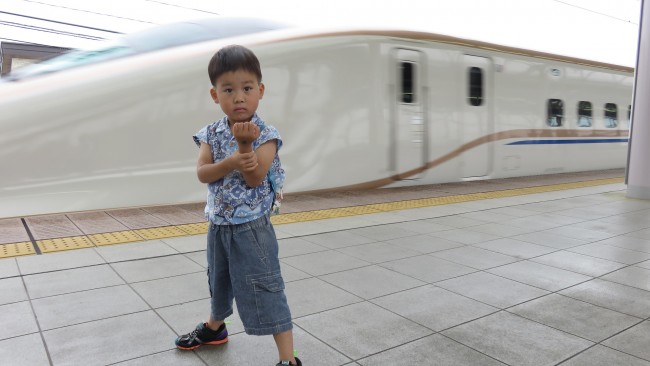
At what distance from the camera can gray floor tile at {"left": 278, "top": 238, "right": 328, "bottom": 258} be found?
13.2ft

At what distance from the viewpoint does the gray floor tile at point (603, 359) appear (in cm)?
221

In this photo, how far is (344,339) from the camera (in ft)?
7.99

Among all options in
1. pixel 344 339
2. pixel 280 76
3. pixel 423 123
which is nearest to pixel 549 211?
pixel 423 123

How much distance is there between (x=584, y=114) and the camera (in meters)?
10.3

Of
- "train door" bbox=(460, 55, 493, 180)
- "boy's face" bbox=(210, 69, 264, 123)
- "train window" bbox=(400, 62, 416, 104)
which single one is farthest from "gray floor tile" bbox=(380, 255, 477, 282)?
"train door" bbox=(460, 55, 493, 180)

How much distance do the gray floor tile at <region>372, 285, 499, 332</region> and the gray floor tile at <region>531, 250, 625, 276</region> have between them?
1126 millimetres

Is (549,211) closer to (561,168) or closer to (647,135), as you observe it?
(647,135)

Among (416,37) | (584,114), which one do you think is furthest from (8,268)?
(584,114)

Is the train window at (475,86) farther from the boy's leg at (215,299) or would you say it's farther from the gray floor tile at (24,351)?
the gray floor tile at (24,351)

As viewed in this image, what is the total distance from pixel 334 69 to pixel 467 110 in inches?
105

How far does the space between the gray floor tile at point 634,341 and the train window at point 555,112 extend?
7673 mm

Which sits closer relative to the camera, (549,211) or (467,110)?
(549,211)

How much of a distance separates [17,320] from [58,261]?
43.3 inches

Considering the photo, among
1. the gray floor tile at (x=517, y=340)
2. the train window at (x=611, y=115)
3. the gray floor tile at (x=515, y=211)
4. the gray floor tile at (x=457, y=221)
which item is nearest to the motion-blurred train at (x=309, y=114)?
the train window at (x=611, y=115)
